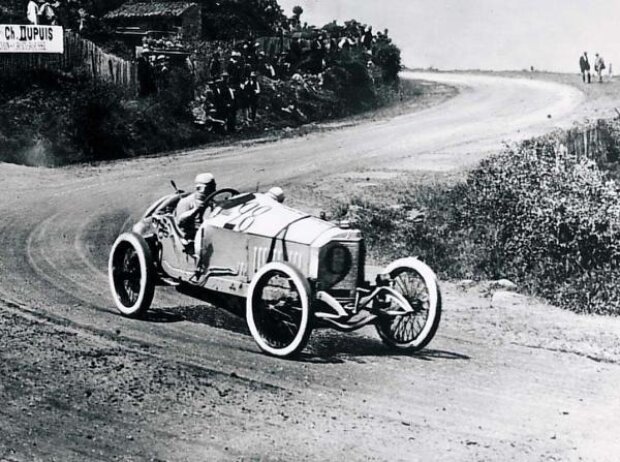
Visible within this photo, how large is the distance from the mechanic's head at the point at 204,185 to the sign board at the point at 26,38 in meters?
6.56

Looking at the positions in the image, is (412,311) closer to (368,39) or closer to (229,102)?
(368,39)

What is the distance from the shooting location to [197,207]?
271 inches

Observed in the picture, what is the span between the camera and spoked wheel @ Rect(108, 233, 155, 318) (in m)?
6.87

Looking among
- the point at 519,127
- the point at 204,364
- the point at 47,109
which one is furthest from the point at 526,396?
the point at 47,109

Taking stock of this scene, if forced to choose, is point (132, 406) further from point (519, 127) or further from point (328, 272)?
point (519, 127)

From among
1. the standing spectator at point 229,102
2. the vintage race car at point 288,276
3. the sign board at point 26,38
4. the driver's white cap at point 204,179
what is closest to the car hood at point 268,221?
the vintage race car at point 288,276

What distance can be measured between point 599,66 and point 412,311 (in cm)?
Result: 358

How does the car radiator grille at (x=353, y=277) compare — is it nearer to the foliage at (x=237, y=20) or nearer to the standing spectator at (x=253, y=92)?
the foliage at (x=237, y=20)

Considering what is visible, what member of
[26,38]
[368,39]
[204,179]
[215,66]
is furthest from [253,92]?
[204,179]

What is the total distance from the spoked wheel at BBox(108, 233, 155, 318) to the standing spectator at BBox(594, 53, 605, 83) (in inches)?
176

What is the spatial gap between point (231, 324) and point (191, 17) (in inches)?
214

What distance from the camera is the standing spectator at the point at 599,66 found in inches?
305

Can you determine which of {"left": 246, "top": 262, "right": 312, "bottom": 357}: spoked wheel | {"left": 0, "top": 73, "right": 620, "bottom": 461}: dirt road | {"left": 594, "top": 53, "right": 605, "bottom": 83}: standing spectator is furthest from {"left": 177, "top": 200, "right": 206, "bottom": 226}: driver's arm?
{"left": 594, "top": 53, "right": 605, "bottom": 83}: standing spectator

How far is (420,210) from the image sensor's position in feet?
30.8
